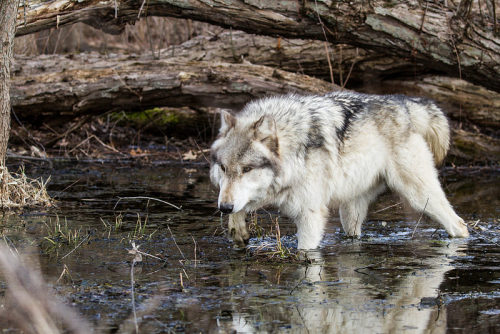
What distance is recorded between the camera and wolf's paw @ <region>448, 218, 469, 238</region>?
23.5 ft

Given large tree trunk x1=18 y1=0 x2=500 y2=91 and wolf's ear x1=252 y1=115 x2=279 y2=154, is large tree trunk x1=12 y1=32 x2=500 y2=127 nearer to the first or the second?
large tree trunk x1=18 y1=0 x2=500 y2=91

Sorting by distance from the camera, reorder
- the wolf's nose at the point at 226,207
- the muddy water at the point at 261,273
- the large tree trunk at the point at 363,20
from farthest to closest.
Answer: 1. the large tree trunk at the point at 363,20
2. the wolf's nose at the point at 226,207
3. the muddy water at the point at 261,273

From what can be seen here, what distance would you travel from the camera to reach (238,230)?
6551 mm

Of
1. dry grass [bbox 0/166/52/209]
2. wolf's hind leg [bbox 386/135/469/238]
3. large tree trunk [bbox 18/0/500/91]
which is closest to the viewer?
wolf's hind leg [bbox 386/135/469/238]

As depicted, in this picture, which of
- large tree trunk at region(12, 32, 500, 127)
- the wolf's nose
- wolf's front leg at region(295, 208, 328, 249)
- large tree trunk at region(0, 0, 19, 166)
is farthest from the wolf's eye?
large tree trunk at region(12, 32, 500, 127)

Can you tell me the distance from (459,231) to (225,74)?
15.9 ft

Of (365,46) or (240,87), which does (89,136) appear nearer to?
(240,87)

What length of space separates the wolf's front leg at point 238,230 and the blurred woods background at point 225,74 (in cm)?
223

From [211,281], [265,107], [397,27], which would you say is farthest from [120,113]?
[211,281]

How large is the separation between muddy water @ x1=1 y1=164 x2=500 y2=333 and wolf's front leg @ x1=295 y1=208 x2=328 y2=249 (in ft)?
0.43

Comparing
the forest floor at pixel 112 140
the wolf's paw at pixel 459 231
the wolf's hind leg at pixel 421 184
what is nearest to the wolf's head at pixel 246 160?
the wolf's hind leg at pixel 421 184

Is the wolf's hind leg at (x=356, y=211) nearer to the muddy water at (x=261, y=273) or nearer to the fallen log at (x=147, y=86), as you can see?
the muddy water at (x=261, y=273)

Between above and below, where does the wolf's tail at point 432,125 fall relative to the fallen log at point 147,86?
above

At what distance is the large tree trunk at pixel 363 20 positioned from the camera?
9.24m
